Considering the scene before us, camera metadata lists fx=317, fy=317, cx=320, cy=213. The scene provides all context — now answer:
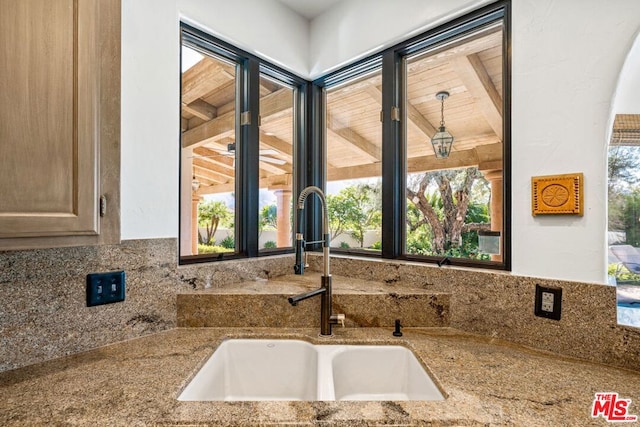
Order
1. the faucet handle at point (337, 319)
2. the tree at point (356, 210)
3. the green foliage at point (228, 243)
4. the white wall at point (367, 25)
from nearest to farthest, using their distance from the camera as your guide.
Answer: the faucet handle at point (337, 319)
the white wall at point (367, 25)
the green foliage at point (228, 243)
the tree at point (356, 210)

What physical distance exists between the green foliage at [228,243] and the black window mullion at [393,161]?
2.79 ft

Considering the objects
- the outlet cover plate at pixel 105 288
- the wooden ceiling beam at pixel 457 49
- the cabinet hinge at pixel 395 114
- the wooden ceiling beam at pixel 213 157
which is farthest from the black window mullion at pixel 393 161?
the outlet cover plate at pixel 105 288

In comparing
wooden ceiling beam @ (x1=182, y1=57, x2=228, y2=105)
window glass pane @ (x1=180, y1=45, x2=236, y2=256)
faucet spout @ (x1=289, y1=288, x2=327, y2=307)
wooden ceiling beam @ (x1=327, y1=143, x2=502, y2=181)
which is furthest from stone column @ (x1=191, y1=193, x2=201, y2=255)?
wooden ceiling beam @ (x1=327, y1=143, x2=502, y2=181)

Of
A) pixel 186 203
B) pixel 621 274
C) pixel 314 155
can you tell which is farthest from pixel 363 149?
pixel 621 274

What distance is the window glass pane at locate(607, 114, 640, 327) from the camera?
1056mm

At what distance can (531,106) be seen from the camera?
1.24 meters

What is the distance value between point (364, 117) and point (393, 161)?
39 centimetres

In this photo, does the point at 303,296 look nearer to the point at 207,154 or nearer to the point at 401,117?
the point at 207,154

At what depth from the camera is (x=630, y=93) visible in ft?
3.51

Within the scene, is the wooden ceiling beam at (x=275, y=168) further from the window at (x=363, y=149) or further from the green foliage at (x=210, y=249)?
the green foliage at (x=210, y=249)

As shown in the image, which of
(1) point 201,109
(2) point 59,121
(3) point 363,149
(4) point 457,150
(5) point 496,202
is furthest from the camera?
(3) point 363,149

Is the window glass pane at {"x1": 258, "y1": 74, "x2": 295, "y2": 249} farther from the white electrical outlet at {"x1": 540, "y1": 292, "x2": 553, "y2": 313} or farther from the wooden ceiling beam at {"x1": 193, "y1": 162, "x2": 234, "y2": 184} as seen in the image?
the white electrical outlet at {"x1": 540, "y1": 292, "x2": 553, "y2": 313}

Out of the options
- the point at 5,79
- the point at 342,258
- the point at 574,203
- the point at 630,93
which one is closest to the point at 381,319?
the point at 342,258

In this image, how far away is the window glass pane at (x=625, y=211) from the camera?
1.06 m
